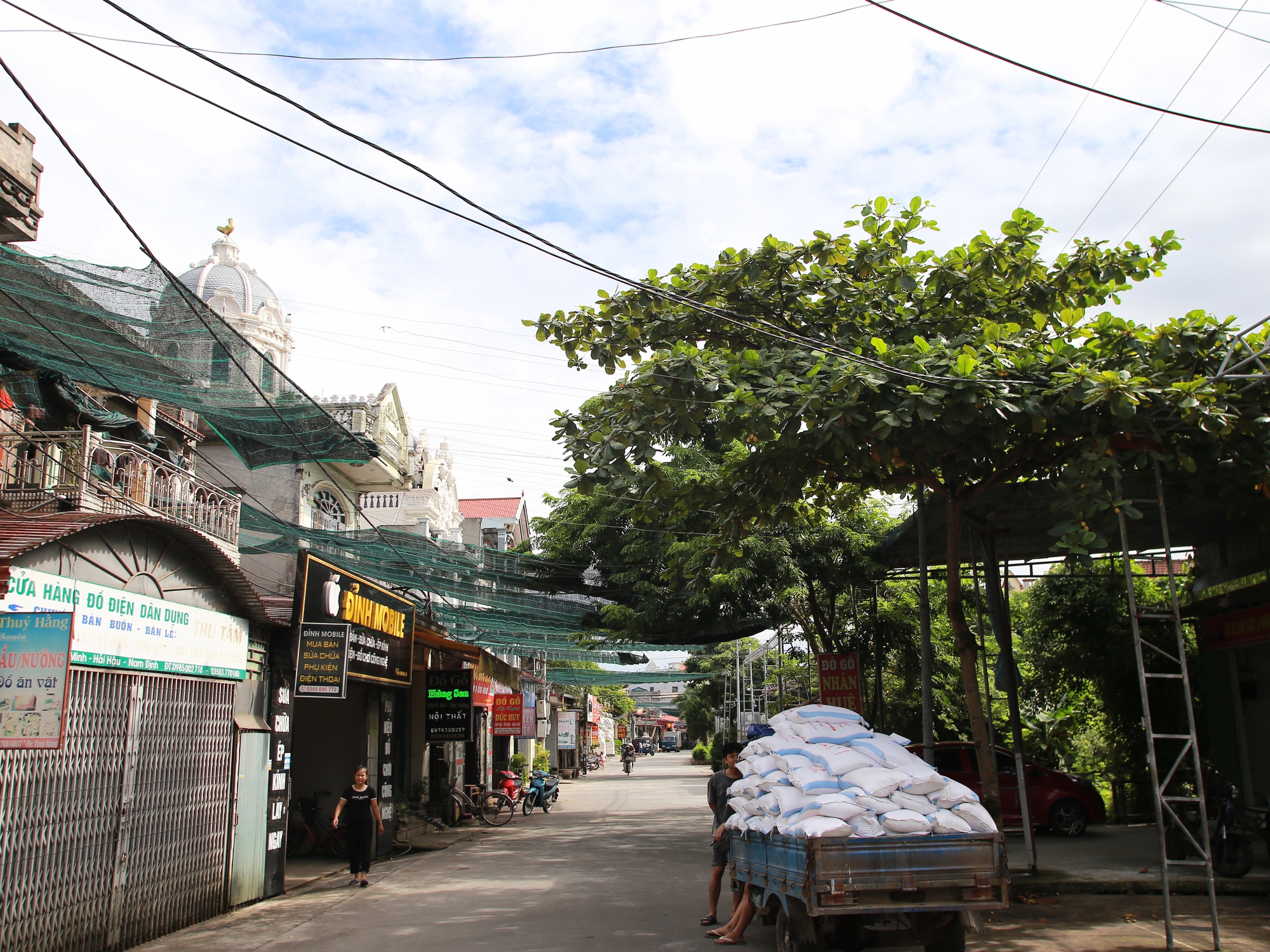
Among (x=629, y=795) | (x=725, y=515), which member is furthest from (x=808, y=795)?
(x=629, y=795)

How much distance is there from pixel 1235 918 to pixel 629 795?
23564mm

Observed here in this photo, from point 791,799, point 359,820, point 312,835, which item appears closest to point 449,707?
point 312,835

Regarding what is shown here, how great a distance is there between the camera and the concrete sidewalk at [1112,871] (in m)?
10.2

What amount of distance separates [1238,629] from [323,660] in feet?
40.6

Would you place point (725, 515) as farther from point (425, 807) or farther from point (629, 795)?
point (629, 795)

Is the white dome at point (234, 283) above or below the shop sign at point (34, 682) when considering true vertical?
above

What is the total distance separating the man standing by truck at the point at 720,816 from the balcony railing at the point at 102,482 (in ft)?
19.6

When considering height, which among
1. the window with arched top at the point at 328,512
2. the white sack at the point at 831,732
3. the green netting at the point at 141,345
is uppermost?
the window with arched top at the point at 328,512

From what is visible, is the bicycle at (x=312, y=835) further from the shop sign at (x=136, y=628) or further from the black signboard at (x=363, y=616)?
the shop sign at (x=136, y=628)

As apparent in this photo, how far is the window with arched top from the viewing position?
69.5ft

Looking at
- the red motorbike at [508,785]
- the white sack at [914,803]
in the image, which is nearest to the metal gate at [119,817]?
the white sack at [914,803]

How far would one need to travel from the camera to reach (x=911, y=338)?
35.9 ft

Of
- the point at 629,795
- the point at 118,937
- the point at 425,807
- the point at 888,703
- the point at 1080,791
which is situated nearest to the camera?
the point at 118,937

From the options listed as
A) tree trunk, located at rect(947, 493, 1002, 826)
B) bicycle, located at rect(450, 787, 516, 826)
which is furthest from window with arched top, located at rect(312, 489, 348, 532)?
tree trunk, located at rect(947, 493, 1002, 826)
